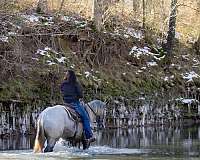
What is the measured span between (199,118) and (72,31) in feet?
25.6

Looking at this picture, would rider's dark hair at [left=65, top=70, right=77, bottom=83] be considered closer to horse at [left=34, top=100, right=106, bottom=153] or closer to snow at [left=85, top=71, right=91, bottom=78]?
horse at [left=34, top=100, right=106, bottom=153]

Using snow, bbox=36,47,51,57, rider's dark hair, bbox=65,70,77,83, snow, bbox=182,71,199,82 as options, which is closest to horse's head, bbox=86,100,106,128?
rider's dark hair, bbox=65,70,77,83

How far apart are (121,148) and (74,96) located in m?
2.02

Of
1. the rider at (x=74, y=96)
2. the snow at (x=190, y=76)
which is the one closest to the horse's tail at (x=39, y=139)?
the rider at (x=74, y=96)

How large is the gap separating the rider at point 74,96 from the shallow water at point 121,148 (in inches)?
22.3

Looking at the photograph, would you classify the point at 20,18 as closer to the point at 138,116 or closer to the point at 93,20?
the point at 93,20

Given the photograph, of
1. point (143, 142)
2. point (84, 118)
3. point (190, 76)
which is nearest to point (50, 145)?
point (84, 118)

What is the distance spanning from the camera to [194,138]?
19.7m

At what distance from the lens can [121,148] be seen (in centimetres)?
1639

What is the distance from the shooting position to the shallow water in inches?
523

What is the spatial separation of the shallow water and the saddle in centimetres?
83

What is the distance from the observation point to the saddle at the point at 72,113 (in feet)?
50.5

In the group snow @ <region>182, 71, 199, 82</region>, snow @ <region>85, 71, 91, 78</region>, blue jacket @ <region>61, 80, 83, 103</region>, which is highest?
snow @ <region>182, 71, 199, 82</region>

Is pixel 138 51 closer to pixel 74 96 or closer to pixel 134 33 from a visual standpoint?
pixel 134 33
